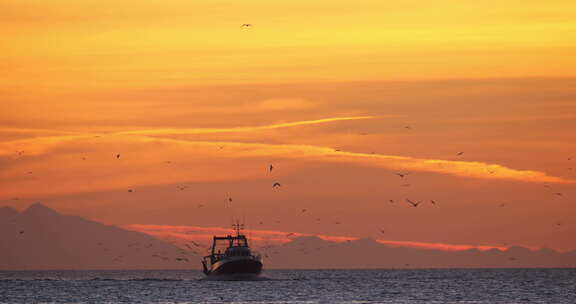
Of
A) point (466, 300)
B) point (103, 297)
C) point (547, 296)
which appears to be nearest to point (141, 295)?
point (103, 297)

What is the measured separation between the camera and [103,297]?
163 meters

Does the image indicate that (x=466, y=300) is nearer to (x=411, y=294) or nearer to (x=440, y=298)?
(x=440, y=298)

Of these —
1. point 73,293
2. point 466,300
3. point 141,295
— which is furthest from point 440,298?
point 73,293

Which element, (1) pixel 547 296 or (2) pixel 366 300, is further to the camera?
(1) pixel 547 296

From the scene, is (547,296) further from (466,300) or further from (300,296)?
(300,296)

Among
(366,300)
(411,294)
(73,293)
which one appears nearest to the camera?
(366,300)

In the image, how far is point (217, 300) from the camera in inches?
5802

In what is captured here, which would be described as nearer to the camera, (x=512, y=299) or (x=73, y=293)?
(x=512, y=299)

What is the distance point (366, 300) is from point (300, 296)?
47.6 feet

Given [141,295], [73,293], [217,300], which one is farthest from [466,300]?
[73,293]

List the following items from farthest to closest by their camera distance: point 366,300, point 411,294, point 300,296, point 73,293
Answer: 1. point 73,293
2. point 411,294
3. point 300,296
4. point 366,300

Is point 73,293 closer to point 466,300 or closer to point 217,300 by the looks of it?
point 217,300

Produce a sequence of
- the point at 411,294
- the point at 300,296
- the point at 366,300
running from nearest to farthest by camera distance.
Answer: the point at 366,300 < the point at 300,296 < the point at 411,294

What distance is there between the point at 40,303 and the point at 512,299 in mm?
62207
